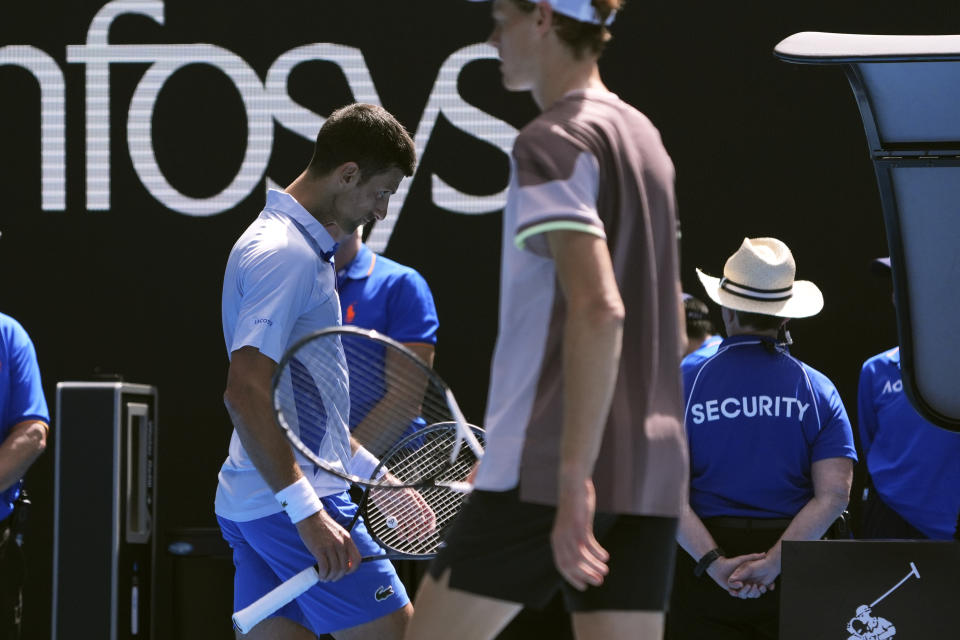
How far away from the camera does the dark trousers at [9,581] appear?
4.74m

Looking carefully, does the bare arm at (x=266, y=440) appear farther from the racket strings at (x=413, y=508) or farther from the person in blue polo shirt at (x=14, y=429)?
the person in blue polo shirt at (x=14, y=429)

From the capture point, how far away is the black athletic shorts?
2.10 m

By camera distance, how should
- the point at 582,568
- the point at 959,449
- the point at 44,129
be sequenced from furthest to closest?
the point at 44,129 → the point at 959,449 → the point at 582,568

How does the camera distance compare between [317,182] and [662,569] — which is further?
[317,182]

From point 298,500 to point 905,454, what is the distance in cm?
255

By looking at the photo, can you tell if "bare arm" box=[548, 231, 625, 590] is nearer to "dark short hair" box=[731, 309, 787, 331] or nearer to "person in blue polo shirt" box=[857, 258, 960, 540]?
"dark short hair" box=[731, 309, 787, 331]

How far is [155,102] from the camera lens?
543 centimetres

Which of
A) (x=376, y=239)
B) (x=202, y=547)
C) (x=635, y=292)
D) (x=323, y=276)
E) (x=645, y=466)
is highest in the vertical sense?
(x=635, y=292)

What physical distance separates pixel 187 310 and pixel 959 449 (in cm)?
281

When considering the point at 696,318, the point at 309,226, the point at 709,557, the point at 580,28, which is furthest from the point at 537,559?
the point at 696,318

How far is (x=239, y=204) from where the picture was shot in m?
5.40

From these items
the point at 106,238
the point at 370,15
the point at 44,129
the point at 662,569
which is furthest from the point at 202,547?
the point at 662,569

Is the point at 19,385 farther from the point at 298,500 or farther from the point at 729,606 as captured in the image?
the point at 729,606

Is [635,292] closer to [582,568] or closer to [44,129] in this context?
[582,568]
